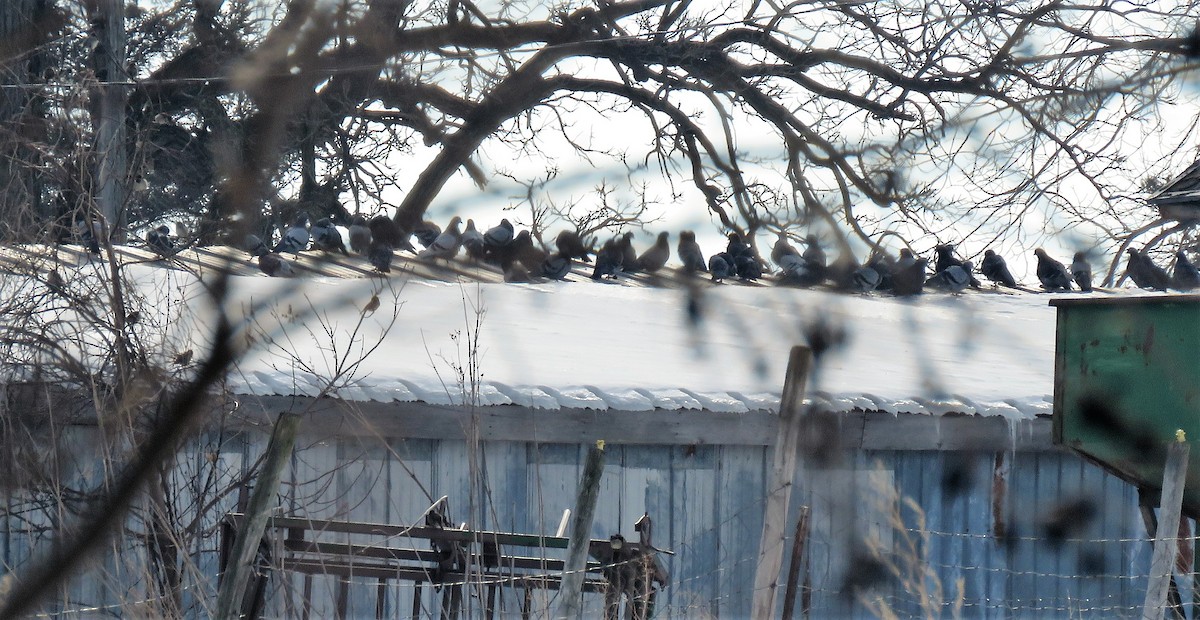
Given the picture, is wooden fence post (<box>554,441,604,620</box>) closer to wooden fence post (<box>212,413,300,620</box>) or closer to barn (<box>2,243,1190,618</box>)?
wooden fence post (<box>212,413,300,620</box>)

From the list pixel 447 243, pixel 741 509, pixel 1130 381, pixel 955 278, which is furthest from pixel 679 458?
pixel 955 278

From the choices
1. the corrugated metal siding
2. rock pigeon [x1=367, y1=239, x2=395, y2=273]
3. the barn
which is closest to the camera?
the barn

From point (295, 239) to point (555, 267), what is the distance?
267 cm

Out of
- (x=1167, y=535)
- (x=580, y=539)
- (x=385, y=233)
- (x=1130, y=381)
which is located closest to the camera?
(x=580, y=539)

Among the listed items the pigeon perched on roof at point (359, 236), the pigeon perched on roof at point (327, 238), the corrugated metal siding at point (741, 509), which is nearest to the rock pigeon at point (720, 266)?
the pigeon perched on roof at point (359, 236)

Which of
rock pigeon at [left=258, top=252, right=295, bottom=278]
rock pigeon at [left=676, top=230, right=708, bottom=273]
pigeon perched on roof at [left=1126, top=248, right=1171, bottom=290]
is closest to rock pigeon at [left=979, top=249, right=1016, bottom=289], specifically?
pigeon perched on roof at [left=1126, top=248, right=1171, bottom=290]

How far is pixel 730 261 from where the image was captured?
43.5 feet

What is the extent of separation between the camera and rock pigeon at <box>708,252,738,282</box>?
1278cm

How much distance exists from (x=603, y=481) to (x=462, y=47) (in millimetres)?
4990

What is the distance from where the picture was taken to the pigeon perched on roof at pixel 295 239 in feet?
38.5

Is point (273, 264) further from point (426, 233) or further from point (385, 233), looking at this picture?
point (426, 233)

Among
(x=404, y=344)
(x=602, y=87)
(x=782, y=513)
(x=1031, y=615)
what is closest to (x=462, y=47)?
(x=782, y=513)

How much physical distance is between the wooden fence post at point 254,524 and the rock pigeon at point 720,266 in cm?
943

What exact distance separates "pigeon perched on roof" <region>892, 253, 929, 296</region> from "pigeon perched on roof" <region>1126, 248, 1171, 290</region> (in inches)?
137
